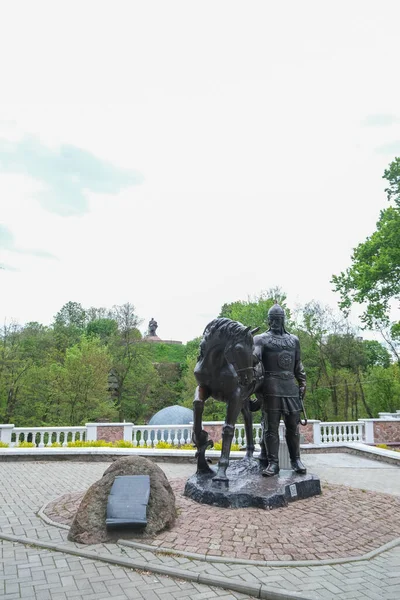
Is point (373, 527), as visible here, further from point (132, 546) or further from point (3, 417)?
point (3, 417)

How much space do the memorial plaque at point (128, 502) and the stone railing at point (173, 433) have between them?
26.3 feet

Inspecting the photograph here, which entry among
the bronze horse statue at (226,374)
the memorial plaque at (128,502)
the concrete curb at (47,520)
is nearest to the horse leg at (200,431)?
the bronze horse statue at (226,374)

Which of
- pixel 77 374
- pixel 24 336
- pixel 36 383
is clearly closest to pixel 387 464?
pixel 77 374

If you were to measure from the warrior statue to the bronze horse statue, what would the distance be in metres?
0.21

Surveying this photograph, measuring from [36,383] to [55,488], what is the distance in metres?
20.0

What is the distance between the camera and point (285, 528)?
5.69m

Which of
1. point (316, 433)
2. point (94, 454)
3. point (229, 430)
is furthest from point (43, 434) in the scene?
point (316, 433)

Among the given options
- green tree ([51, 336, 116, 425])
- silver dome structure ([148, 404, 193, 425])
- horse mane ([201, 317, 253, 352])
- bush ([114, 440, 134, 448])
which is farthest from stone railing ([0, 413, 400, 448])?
green tree ([51, 336, 116, 425])

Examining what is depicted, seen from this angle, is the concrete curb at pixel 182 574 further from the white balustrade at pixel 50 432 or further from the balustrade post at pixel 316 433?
the balustrade post at pixel 316 433

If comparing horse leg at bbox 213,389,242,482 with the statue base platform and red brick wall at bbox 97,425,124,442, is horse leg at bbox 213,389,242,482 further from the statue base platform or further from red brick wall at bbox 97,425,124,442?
red brick wall at bbox 97,425,124,442

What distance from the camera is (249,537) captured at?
17.7ft

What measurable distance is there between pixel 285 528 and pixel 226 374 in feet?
7.80

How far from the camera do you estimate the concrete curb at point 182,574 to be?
416 cm

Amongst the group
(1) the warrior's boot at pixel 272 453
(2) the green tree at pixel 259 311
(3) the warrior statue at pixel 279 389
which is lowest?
Result: (1) the warrior's boot at pixel 272 453
